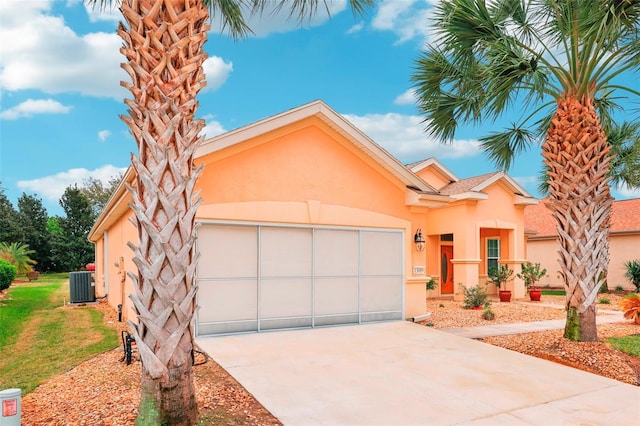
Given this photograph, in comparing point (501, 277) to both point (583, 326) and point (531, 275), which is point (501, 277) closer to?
point (531, 275)

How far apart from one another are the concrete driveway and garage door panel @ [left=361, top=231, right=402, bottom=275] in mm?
2530

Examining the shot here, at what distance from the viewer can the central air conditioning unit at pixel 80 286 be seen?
55.4ft

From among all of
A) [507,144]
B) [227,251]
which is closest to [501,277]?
[507,144]

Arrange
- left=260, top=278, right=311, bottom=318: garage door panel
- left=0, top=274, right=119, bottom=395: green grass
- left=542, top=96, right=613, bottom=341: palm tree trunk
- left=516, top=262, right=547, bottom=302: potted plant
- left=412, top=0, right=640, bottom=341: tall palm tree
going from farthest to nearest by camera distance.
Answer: left=516, top=262, right=547, bottom=302: potted plant
left=260, top=278, right=311, bottom=318: garage door panel
left=542, top=96, right=613, bottom=341: palm tree trunk
left=412, top=0, right=640, bottom=341: tall palm tree
left=0, top=274, right=119, bottom=395: green grass

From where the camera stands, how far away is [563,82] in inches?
370

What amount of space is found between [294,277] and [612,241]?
22647 mm

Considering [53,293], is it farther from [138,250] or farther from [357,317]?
[138,250]

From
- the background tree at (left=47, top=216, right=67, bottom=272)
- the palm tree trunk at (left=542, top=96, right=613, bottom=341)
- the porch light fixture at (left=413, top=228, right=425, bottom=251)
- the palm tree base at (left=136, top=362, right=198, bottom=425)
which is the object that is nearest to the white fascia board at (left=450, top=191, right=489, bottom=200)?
the porch light fixture at (left=413, top=228, right=425, bottom=251)

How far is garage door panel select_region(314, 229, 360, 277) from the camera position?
10922 millimetres

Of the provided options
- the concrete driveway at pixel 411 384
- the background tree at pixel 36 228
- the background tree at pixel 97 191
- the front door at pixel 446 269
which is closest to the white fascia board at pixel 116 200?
the concrete driveway at pixel 411 384

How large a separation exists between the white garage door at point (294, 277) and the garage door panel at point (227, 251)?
0.02 m

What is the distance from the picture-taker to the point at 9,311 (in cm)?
1481

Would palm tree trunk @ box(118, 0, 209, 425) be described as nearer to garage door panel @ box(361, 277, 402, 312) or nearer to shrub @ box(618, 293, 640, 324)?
garage door panel @ box(361, 277, 402, 312)

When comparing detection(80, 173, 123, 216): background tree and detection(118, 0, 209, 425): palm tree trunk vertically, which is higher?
detection(80, 173, 123, 216): background tree
